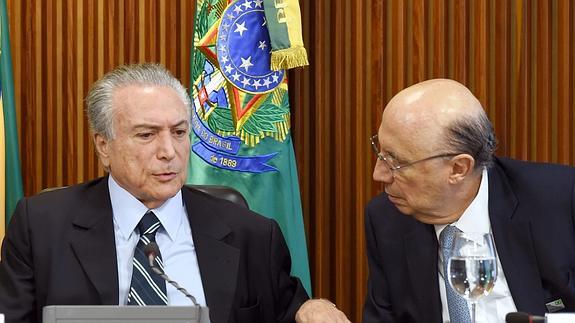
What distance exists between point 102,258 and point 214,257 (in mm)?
307

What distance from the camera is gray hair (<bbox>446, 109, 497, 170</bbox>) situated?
2412 mm

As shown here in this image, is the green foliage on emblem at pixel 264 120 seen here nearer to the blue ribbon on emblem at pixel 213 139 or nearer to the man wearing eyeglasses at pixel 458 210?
the blue ribbon on emblem at pixel 213 139

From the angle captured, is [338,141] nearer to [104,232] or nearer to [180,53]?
[180,53]

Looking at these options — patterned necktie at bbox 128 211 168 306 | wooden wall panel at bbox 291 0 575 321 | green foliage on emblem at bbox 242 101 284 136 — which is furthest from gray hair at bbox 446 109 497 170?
wooden wall panel at bbox 291 0 575 321

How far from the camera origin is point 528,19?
14.8ft

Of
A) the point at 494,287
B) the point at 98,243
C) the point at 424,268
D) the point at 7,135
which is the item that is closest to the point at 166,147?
the point at 98,243

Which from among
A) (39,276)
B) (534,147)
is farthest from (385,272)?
(534,147)

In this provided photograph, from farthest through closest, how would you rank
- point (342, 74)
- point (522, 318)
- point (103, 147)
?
point (342, 74), point (103, 147), point (522, 318)

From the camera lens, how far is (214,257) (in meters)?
2.60

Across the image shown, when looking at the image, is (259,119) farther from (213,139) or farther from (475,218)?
(475,218)

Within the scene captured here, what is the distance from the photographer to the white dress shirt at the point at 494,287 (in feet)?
8.01

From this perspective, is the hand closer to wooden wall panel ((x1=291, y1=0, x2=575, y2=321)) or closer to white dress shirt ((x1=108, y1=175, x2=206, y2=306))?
white dress shirt ((x1=108, y1=175, x2=206, y2=306))

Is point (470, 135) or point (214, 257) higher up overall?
point (470, 135)

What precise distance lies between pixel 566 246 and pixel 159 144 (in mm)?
1121
